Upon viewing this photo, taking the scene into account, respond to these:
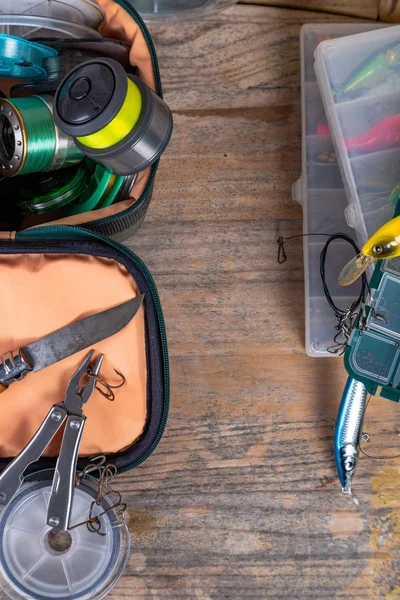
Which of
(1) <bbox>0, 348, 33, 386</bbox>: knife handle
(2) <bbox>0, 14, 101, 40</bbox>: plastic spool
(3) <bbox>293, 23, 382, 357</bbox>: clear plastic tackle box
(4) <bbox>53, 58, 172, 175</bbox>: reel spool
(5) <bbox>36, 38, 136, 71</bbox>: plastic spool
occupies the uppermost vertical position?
(2) <bbox>0, 14, 101, 40</bbox>: plastic spool

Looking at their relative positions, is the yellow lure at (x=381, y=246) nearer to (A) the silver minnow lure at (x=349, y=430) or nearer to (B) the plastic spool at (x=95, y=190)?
(A) the silver minnow lure at (x=349, y=430)

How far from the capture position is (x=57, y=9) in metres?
0.76

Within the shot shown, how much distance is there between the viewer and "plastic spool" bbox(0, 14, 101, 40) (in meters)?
0.73

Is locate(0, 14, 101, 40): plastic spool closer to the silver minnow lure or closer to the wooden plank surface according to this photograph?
the wooden plank surface

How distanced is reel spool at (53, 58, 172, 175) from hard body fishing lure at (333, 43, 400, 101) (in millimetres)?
238

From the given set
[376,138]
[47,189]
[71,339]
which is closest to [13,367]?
[71,339]

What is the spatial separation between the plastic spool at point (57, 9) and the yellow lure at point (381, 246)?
397mm

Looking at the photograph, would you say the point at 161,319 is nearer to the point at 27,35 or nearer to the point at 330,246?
the point at 330,246

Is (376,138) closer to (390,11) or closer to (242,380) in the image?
(390,11)

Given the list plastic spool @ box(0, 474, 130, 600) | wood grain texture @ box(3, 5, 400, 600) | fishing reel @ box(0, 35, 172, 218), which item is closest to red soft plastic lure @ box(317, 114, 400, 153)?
wood grain texture @ box(3, 5, 400, 600)

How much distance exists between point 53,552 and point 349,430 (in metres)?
0.37

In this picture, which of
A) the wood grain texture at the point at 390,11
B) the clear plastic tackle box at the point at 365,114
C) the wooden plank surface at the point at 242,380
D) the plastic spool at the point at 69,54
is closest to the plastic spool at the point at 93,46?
the plastic spool at the point at 69,54

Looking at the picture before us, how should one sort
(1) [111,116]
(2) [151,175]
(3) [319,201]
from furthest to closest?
(3) [319,201], (2) [151,175], (1) [111,116]

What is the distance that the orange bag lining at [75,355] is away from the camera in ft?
2.35
